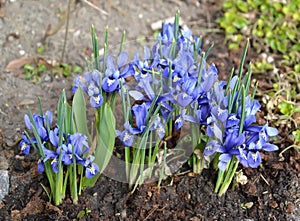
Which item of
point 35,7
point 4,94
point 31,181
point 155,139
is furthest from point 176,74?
point 35,7

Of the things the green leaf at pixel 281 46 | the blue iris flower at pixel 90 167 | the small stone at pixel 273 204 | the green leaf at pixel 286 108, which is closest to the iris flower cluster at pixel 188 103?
the blue iris flower at pixel 90 167

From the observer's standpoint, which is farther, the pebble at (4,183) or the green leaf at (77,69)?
the green leaf at (77,69)

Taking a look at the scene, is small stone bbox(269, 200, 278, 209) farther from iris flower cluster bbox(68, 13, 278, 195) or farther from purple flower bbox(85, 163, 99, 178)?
purple flower bbox(85, 163, 99, 178)

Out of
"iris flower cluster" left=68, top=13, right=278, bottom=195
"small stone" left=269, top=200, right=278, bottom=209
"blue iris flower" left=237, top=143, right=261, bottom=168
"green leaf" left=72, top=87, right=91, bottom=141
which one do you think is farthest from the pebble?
"small stone" left=269, top=200, right=278, bottom=209

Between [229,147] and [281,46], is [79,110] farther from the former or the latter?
[281,46]

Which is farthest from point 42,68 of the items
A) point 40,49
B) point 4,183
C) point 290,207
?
point 290,207

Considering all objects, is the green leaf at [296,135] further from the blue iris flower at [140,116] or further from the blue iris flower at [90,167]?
the blue iris flower at [90,167]

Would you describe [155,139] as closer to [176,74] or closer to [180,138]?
[180,138]
